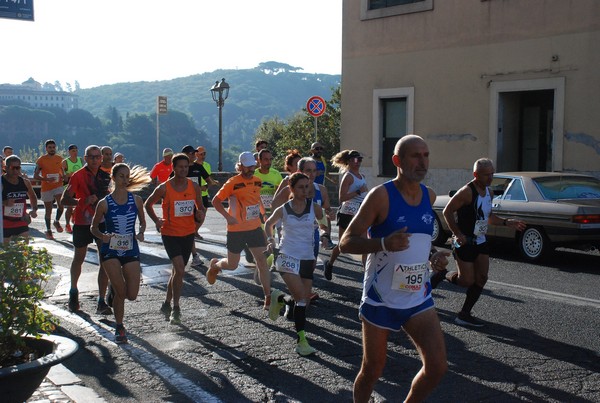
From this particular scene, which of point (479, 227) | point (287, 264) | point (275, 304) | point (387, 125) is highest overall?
point (387, 125)

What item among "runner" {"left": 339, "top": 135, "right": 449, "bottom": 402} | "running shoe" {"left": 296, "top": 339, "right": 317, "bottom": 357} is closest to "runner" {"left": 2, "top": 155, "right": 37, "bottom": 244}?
"running shoe" {"left": 296, "top": 339, "right": 317, "bottom": 357}

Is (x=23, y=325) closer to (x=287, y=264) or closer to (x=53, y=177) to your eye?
(x=287, y=264)

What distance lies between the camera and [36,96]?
168 meters

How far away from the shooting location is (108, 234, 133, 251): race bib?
7379mm

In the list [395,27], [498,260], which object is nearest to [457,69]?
[395,27]

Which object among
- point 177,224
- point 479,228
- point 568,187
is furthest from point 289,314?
point 568,187

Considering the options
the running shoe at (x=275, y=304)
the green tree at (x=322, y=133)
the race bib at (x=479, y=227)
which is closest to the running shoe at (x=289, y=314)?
the running shoe at (x=275, y=304)

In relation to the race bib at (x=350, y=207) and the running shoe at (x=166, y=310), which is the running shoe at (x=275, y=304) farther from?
the race bib at (x=350, y=207)

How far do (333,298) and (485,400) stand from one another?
13.2 ft

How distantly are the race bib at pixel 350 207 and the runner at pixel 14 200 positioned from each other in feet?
13.4

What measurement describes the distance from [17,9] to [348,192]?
4980mm

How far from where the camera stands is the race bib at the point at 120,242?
7379 mm

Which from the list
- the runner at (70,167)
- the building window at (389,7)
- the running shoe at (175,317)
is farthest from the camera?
the building window at (389,7)

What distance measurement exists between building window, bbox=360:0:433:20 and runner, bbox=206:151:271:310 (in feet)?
42.0
